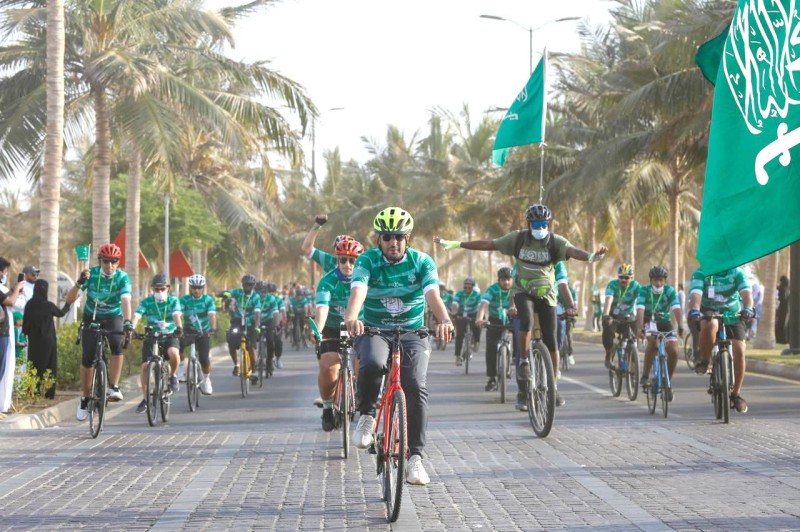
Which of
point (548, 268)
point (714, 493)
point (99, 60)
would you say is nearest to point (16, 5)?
point (99, 60)

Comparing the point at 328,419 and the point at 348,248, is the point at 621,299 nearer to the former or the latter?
the point at 348,248

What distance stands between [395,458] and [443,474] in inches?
79.2

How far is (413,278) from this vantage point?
27.4ft

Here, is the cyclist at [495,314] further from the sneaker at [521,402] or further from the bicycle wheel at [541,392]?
the bicycle wheel at [541,392]

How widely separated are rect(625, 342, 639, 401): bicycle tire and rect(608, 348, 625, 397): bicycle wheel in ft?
0.69

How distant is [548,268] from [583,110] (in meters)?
28.1

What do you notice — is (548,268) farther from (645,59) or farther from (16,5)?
(645,59)

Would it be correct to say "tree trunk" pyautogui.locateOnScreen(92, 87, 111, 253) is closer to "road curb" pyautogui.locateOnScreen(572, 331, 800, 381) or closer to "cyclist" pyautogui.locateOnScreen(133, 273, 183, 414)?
"cyclist" pyautogui.locateOnScreen(133, 273, 183, 414)

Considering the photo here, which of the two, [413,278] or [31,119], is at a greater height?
[31,119]

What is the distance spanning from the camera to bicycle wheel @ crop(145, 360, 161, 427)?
13750 millimetres

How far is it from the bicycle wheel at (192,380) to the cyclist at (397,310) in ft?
25.9

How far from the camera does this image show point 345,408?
1072 centimetres

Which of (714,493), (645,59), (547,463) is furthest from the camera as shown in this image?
(645,59)

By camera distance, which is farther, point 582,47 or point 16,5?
point 582,47
